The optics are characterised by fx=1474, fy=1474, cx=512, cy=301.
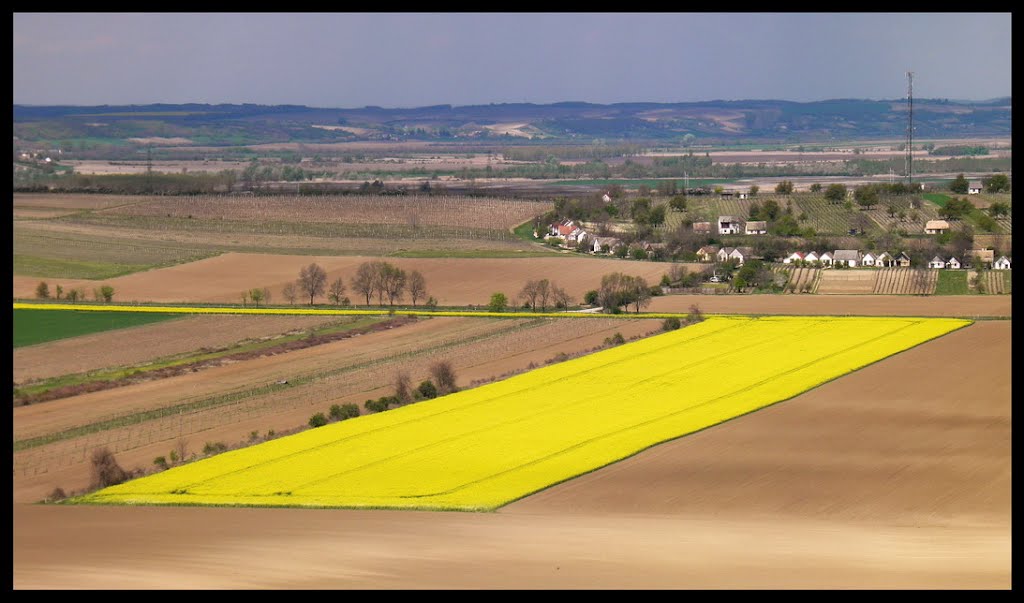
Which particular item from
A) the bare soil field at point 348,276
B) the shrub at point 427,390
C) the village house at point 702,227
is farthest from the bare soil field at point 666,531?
the village house at point 702,227

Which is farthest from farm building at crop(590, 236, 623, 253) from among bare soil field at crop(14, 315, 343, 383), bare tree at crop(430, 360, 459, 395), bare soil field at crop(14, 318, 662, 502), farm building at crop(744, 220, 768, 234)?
bare tree at crop(430, 360, 459, 395)

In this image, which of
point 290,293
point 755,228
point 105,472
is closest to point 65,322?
point 290,293

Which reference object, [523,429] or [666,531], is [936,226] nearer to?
[523,429]

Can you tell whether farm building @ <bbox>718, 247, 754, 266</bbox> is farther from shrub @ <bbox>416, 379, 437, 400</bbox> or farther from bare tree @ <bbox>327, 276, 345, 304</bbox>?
shrub @ <bbox>416, 379, 437, 400</bbox>

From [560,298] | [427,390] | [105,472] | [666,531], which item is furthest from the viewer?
[560,298]

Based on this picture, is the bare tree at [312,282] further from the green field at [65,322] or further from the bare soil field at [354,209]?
the bare soil field at [354,209]

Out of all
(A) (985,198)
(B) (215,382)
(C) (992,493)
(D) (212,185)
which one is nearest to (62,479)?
(B) (215,382)

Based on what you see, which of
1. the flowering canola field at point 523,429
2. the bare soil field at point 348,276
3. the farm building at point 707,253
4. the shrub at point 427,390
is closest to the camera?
the flowering canola field at point 523,429
